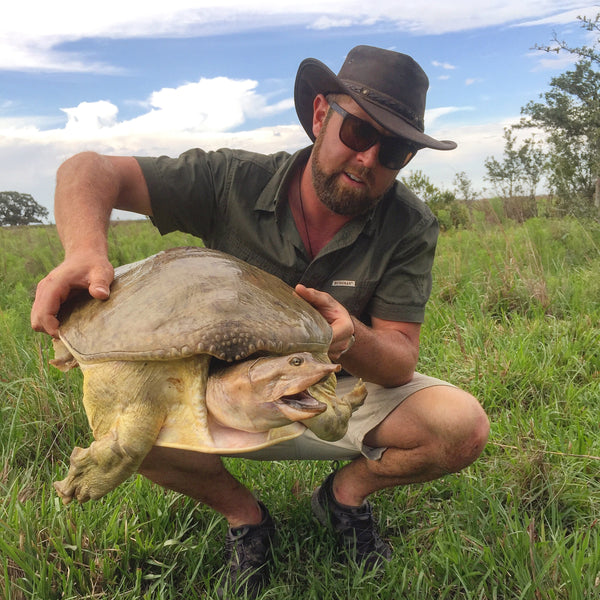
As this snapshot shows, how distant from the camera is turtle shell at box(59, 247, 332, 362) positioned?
1.15 meters

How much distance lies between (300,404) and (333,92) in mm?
1513

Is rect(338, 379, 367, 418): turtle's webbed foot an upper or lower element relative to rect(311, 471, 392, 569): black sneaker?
upper

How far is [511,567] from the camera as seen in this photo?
167cm

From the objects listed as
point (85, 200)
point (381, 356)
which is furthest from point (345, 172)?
point (85, 200)

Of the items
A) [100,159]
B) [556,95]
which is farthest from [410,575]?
[556,95]

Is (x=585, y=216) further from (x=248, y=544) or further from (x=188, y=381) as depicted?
(x=188, y=381)

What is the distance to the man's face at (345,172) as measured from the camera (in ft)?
6.80

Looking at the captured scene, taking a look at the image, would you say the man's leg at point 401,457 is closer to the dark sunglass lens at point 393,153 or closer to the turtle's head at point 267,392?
the dark sunglass lens at point 393,153

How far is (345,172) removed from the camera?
A: 210 centimetres

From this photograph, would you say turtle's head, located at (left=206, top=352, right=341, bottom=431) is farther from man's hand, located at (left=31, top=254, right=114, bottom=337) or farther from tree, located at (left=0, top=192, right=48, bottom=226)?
tree, located at (left=0, top=192, right=48, bottom=226)

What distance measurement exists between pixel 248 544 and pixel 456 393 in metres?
0.90

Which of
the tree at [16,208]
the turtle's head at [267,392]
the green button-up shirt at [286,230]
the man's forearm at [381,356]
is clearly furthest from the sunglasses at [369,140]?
the tree at [16,208]

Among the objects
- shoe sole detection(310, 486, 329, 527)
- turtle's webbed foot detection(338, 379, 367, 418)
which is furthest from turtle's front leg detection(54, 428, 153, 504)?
shoe sole detection(310, 486, 329, 527)

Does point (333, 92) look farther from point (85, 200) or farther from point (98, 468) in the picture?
point (98, 468)
